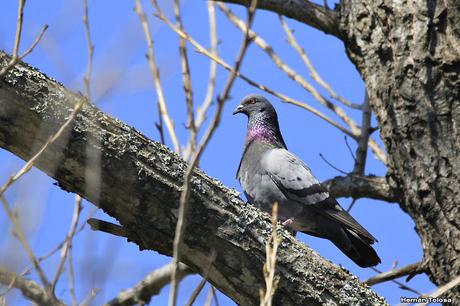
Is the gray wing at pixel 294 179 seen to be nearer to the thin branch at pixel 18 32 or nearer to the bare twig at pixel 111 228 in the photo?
the bare twig at pixel 111 228

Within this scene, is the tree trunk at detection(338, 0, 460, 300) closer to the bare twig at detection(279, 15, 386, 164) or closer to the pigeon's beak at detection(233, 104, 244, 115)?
the bare twig at detection(279, 15, 386, 164)

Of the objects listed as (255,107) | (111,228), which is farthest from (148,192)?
(255,107)

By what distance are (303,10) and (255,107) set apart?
186 cm

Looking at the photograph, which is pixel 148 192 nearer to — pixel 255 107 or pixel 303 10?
pixel 303 10

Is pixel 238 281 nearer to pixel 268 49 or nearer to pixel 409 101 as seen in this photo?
pixel 409 101

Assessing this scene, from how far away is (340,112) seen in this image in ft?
20.6

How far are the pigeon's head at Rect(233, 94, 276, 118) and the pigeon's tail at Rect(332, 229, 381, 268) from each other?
1.90 metres

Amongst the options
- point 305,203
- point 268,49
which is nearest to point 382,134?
point 305,203

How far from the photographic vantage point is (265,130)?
23.0 ft

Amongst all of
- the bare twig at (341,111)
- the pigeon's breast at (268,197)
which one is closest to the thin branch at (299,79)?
the bare twig at (341,111)

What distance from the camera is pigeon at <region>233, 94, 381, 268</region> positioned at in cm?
555

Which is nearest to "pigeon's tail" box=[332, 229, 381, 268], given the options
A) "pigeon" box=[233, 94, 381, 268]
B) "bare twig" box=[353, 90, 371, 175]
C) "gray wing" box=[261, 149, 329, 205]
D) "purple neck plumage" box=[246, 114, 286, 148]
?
"pigeon" box=[233, 94, 381, 268]

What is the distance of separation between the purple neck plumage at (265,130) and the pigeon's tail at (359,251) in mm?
1478

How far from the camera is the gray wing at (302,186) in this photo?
560 centimetres
